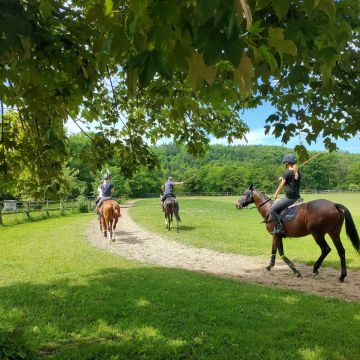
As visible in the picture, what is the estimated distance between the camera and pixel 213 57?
171 centimetres

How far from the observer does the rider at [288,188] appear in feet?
31.8

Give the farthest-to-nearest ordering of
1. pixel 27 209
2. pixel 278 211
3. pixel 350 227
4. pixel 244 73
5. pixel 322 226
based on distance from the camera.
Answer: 1. pixel 27 209
2. pixel 278 211
3. pixel 322 226
4. pixel 350 227
5. pixel 244 73

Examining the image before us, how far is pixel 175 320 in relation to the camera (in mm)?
6117

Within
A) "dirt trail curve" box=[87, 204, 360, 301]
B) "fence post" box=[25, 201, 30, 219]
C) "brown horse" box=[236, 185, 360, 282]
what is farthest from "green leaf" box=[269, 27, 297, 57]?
"fence post" box=[25, 201, 30, 219]

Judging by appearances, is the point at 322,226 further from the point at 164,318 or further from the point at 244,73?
the point at 244,73

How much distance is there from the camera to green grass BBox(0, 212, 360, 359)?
5.04 metres

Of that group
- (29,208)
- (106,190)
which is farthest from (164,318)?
(29,208)

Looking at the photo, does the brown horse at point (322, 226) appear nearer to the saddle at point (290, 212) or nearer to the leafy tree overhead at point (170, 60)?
the saddle at point (290, 212)

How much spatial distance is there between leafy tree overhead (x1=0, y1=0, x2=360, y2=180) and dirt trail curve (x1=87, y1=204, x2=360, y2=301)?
3.69 meters

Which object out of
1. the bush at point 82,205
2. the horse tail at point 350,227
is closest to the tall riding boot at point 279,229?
the horse tail at point 350,227

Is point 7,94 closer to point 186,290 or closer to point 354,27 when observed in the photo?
point 354,27

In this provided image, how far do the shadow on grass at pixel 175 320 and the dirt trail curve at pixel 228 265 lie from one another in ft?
3.61

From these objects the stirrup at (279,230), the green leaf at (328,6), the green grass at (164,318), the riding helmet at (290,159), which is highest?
the green leaf at (328,6)

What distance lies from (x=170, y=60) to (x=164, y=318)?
16.8ft
